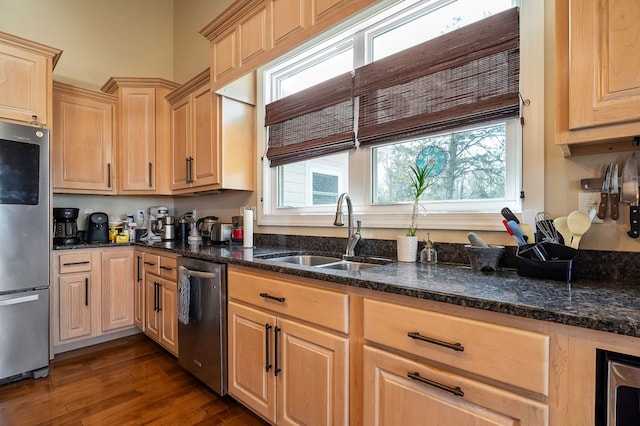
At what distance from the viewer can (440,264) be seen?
153 centimetres

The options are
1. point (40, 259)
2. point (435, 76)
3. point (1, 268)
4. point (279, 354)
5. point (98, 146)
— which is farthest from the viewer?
point (98, 146)

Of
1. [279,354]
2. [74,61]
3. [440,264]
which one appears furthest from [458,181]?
[74,61]

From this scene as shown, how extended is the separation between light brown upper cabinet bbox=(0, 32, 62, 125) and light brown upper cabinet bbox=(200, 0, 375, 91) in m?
1.24

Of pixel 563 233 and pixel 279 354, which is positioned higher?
pixel 563 233

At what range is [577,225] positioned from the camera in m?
1.14

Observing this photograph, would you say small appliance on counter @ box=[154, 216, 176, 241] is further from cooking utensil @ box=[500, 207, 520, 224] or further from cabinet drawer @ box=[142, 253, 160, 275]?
cooking utensil @ box=[500, 207, 520, 224]

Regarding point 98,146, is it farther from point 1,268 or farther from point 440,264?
point 440,264

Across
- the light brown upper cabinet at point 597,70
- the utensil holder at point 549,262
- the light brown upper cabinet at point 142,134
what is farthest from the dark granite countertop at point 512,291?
the light brown upper cabinet at point 142,134

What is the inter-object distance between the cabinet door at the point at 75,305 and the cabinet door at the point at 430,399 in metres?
2.58

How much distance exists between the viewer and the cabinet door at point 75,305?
252cm

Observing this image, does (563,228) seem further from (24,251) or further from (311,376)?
(24,251)

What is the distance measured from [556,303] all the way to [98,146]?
11.8 ft

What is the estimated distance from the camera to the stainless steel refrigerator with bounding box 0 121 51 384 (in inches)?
81.7

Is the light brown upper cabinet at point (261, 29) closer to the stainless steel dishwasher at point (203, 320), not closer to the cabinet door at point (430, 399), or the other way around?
the stainless steel dishwasher at point (203, 320)
